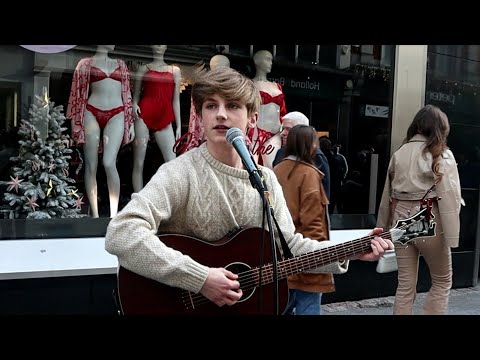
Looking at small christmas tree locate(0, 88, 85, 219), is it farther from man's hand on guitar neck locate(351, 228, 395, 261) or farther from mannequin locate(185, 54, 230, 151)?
man's hand on guitar neck locate(351, 228, 395, 261)

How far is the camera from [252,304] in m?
2.16

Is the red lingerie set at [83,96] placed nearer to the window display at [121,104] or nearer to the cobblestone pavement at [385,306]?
the window display at [121,104]

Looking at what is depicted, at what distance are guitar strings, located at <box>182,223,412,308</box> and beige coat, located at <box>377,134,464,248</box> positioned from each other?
125cm

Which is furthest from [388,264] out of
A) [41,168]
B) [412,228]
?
[41,168]

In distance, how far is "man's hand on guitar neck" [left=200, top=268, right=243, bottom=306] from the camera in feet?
6.27

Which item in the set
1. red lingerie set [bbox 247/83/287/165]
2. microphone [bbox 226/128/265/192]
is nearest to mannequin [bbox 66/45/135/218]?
red lingerie set [bbox 247/83/287/165]

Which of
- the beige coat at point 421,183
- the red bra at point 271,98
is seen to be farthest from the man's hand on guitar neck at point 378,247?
the red bra at point 271,98

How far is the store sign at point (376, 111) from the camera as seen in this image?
17.8 feet

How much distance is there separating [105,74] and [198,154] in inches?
99.6

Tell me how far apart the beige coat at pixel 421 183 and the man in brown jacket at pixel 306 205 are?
879 mm

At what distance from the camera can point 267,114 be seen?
4871 millimetres
